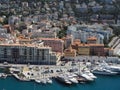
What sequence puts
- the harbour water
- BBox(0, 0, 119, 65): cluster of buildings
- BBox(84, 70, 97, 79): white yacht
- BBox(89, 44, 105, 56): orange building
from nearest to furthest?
the harbour water, BBox(84, 70, 97, 79): white yacht, BBox(0, 0, 119, 65): cluster of buildings, BBox(89, 44, 105, 56): orange building

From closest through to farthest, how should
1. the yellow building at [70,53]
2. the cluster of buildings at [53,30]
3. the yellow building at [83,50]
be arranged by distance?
the cluster of buildings at [53,30] < the yellow building at [70,53] < the yellow building at [83,50]

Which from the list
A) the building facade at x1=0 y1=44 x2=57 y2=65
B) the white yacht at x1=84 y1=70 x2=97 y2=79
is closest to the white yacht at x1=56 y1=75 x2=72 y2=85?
the white yacht at x1=84 y1=70 x2=97 y2=79

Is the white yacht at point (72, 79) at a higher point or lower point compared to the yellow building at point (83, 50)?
lower

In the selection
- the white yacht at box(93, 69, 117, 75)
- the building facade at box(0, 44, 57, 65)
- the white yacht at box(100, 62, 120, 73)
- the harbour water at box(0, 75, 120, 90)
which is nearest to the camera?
the harbour water at box(0, 75, 120, 90)

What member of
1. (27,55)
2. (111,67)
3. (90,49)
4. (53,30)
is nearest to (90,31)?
(53,30)

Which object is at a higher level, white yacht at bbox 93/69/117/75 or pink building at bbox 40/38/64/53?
pink building at bbox 40/38/64/53

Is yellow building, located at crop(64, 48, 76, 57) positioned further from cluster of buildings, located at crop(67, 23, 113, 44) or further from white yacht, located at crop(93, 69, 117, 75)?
cluster of buildings, located at crop(67, 23, 113, 44)

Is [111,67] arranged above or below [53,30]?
below

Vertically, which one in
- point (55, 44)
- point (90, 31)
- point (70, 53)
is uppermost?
point (90, 31)

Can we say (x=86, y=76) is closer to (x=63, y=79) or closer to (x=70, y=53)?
(x=63, y=79)

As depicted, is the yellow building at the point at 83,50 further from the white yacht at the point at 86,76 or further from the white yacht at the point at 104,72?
the white yacht at the point at 86,76

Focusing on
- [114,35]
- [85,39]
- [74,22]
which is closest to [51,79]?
[85,39]

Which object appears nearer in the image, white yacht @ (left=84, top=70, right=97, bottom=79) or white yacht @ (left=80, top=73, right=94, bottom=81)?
white yacht @ (left=80, top=73, right=94, bottom=81)

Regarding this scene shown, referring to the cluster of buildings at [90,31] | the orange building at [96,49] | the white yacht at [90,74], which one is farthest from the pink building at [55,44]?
the white yacht at [90,74]
